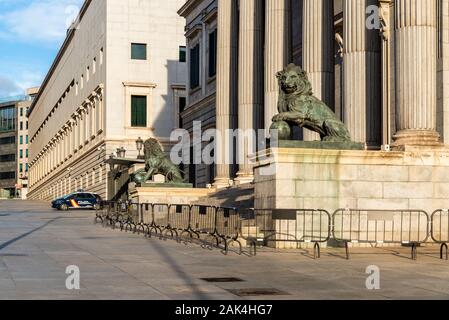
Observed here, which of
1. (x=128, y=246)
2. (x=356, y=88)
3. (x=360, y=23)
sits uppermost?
(x=360, y=23)

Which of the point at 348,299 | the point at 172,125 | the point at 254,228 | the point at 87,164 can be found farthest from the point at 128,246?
the point at 87,164

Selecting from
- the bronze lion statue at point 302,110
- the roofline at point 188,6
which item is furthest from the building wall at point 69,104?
the bronze lion statue at point 302,110

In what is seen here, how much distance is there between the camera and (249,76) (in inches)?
1480

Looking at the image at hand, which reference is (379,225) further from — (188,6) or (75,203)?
(75,203)

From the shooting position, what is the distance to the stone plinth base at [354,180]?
2138 cm

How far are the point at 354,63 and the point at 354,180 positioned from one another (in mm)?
6206

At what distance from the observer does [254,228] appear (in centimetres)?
2159

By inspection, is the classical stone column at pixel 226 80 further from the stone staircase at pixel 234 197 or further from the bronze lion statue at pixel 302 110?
the bronze lion statue at pixel 302 110

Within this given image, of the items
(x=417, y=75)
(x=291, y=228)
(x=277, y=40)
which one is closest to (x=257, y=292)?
(x=291, y=228)

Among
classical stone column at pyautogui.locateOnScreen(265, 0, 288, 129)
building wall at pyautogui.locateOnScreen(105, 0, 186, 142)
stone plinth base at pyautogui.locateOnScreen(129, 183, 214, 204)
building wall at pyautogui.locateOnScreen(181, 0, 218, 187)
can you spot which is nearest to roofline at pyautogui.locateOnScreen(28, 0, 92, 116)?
building wall at pyautogui.locateOnScreen(105, 0, 186, 142)

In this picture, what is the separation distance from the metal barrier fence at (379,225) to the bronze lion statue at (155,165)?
21092 millimetres

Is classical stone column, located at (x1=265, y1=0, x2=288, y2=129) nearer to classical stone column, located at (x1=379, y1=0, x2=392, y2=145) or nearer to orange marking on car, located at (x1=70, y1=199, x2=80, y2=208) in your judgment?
classical stone column, located at (x1=379, y1=0, x2=392, y2=145)
